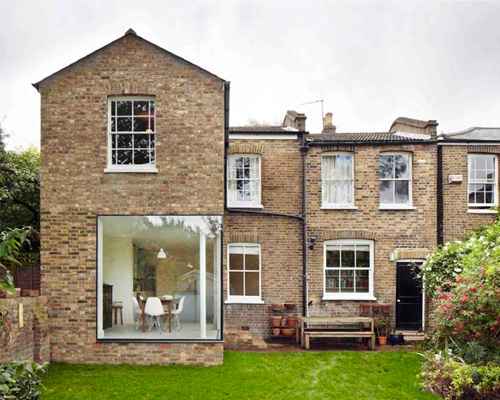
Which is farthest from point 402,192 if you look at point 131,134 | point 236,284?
point 131,134

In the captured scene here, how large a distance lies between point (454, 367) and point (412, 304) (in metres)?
6.12

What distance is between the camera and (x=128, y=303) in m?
10.0

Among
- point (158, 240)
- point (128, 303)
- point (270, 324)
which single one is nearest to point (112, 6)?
point (158, 240)

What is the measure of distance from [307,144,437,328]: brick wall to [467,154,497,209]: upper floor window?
1.25 meters

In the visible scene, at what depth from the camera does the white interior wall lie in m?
Answer: 9.83

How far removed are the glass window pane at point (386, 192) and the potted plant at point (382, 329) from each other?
373 centimetres

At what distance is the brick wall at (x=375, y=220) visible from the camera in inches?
527

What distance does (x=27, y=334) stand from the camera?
8672 millimetres

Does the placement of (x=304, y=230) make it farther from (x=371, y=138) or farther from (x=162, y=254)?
(x=162, y=254)

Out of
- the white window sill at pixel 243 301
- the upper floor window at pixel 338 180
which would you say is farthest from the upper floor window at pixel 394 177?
the white window sill at pixel 243 301

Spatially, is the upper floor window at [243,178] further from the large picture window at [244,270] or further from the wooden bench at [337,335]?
the wooden bench at [337,335]

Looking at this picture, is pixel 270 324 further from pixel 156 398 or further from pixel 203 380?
pixel 156 398

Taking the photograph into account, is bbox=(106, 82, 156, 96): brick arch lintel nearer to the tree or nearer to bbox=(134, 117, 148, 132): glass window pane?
bbox=(134, 117, 148, 132): glass window pane

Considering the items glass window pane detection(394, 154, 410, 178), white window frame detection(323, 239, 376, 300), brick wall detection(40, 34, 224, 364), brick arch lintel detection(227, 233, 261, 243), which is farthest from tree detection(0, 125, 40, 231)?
glass window pane detection(394, 154, 410, 178)
